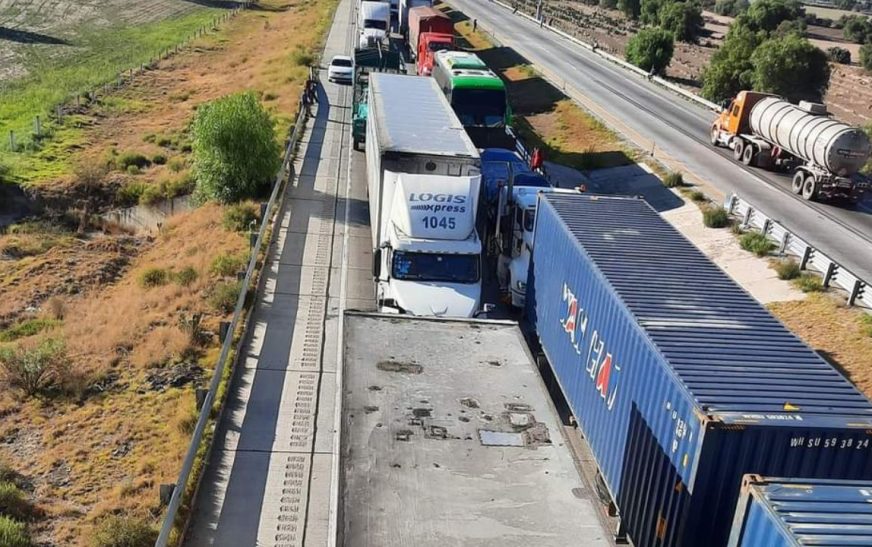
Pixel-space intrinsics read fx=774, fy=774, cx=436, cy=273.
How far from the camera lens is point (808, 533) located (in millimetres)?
6941

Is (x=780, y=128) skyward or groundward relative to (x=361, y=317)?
skyward

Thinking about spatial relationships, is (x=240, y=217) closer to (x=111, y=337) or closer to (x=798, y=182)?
(x=111, y=337)

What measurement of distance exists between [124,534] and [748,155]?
29.4 m

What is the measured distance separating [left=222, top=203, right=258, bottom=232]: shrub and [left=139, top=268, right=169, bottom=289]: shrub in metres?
3.13

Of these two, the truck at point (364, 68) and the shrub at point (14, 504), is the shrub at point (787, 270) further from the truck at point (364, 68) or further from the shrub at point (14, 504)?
the shrub at point (14, 504)

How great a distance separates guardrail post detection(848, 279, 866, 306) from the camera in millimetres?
19703

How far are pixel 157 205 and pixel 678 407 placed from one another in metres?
27.8

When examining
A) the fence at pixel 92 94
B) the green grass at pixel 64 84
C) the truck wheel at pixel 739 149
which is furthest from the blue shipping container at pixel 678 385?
the fence at pixel 92 94

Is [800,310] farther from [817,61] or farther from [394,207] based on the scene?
[817,61]

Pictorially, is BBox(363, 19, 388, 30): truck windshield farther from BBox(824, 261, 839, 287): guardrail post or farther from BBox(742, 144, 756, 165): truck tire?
BBox(824, 261, 839, 287): guardrail post

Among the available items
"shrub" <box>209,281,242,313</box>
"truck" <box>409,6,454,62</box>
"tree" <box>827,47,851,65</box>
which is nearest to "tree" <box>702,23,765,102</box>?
"truck" <box>409,6,454,62</box>

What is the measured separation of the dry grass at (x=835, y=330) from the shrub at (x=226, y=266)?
49.0 feet

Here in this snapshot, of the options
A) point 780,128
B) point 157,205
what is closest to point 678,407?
point 780,128

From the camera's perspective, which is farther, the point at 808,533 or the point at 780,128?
the point at 780,128
